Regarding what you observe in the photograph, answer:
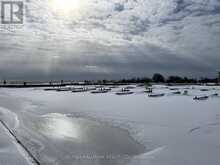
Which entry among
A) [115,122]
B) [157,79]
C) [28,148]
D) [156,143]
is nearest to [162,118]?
[115,122]

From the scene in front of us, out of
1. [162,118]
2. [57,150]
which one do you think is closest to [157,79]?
[162,118]

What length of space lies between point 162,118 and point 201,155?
6650 mm

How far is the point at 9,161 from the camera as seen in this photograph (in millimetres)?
6426

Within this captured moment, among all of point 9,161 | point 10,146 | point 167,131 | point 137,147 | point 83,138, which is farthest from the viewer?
point 167,131

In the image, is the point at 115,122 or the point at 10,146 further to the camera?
the point at 115,122

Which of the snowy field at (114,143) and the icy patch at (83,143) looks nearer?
the snowy field at (114,143)

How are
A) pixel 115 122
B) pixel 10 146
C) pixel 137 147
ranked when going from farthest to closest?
pixel 115 122 → pixel 137 147 → pixel 10 146

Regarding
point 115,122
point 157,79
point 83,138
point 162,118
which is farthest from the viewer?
point 157,79

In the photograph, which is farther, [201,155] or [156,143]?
[156,143]

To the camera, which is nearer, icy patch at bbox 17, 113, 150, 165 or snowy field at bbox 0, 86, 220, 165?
snowy field at bbox 0, 86, 220, 165

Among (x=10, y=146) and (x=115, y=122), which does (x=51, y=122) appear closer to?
(x=115, y=122)

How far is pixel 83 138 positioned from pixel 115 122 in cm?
A: 355

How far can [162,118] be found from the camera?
1400 centimetres

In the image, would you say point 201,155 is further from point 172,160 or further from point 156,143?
point 156,143
